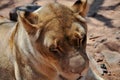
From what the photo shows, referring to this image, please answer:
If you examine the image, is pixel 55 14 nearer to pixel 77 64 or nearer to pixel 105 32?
pixel 77 64

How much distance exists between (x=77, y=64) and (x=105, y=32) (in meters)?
2.43

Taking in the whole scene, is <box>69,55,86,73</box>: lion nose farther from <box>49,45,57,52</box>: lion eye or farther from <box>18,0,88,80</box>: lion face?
<box>49,45,57,52</box>: lion eye

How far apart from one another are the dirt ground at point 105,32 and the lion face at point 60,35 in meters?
1.50

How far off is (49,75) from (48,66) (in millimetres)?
176

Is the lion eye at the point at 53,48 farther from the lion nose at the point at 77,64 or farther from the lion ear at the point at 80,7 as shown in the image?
the lion ear at the point at 80,7

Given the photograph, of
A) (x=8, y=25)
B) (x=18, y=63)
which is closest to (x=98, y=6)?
(x=8, y=25)

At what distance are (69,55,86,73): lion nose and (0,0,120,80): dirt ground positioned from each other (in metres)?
1.54

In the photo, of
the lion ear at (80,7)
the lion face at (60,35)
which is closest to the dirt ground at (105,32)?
the lion ear at (80,7)

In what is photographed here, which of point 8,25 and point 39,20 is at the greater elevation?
point 39,20

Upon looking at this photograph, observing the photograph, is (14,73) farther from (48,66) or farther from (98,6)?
(98,6)

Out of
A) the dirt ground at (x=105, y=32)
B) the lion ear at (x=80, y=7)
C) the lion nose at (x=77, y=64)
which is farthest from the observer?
the dirt ground at (x=105, y=32)

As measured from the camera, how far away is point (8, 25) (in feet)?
10.2

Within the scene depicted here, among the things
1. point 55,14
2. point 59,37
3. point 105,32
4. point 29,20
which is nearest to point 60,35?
point 59,37

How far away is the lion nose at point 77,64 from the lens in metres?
1.92
